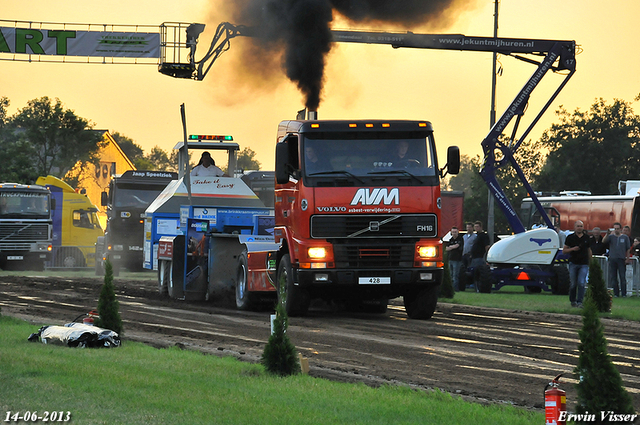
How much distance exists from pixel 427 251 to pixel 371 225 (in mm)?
1095

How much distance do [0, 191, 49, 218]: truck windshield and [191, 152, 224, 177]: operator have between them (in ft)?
56.4

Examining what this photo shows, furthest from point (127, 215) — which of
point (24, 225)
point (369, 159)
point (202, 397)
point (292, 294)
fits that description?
point (202, 397)

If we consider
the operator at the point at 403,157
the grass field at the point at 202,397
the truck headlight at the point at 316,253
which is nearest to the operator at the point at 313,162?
the operator at the point at 403,157

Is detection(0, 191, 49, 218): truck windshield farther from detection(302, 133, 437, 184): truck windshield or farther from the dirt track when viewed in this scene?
detection(302, 133, 437, 184): truck windshield

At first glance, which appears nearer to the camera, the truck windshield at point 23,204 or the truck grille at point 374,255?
the truck grille at point 374,255

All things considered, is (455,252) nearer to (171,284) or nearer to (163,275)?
(163,275)

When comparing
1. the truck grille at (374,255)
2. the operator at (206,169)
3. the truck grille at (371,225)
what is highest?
the operator at (206,169)

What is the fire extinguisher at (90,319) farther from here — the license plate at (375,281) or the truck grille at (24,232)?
the truck grille at (24,232)

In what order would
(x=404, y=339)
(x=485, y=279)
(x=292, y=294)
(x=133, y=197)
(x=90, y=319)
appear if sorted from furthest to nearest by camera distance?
(x=133, y=197), (x=485, y=279), (x=292, y=294), (x=404, y=339), (x=90, y=319)

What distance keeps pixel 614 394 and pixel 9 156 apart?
62.3 meters

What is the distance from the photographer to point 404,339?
514 inches

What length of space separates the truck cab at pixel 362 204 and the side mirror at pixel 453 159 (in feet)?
0.06

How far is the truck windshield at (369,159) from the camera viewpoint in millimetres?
14977

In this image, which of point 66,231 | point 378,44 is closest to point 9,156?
point 66,231
